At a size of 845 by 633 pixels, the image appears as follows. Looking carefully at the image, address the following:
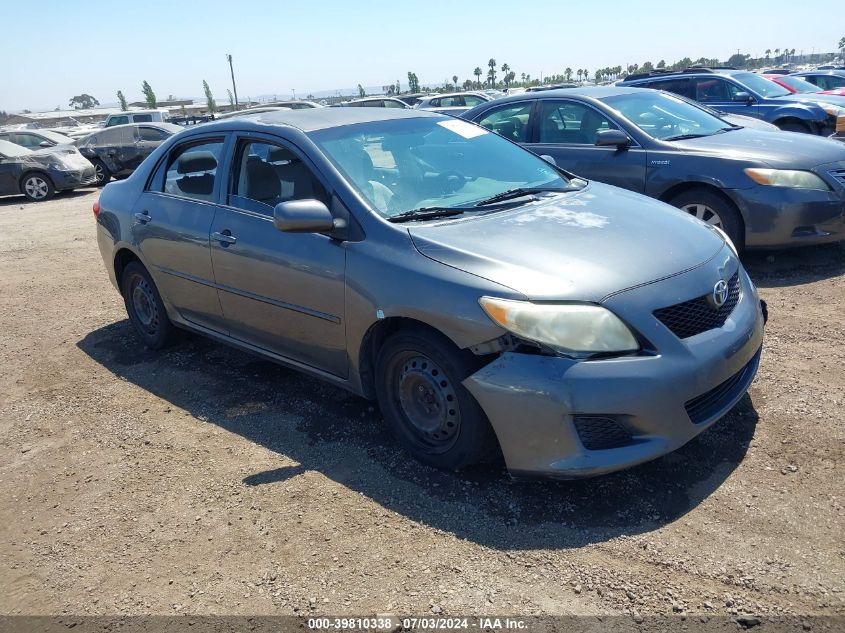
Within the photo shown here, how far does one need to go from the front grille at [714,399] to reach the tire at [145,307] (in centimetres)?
384

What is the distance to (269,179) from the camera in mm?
4117

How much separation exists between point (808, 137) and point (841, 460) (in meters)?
4.47

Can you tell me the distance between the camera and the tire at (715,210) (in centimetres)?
585

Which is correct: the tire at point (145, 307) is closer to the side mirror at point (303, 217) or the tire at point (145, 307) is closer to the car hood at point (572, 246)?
the side mirror at point (303, 217)

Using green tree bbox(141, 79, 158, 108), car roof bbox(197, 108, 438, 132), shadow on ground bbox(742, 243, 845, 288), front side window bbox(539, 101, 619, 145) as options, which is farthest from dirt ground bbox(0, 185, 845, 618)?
green tree bbox(141, 79, 158, 108)

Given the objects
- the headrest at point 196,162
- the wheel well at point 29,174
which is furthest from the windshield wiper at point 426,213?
the wheel well at point 29,174

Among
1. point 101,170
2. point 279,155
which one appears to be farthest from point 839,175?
point 101,170

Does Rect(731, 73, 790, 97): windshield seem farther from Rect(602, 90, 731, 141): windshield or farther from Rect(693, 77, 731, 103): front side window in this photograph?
Rect(602, 90, 731, 141): windshield

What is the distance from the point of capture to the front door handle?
163 inches

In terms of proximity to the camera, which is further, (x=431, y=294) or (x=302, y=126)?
(x=302, y=126)

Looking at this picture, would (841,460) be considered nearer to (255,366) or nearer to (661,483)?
(661,483)

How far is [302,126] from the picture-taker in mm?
4008

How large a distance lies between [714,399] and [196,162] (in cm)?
362

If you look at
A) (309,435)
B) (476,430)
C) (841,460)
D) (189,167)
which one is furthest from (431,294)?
(189,167)
